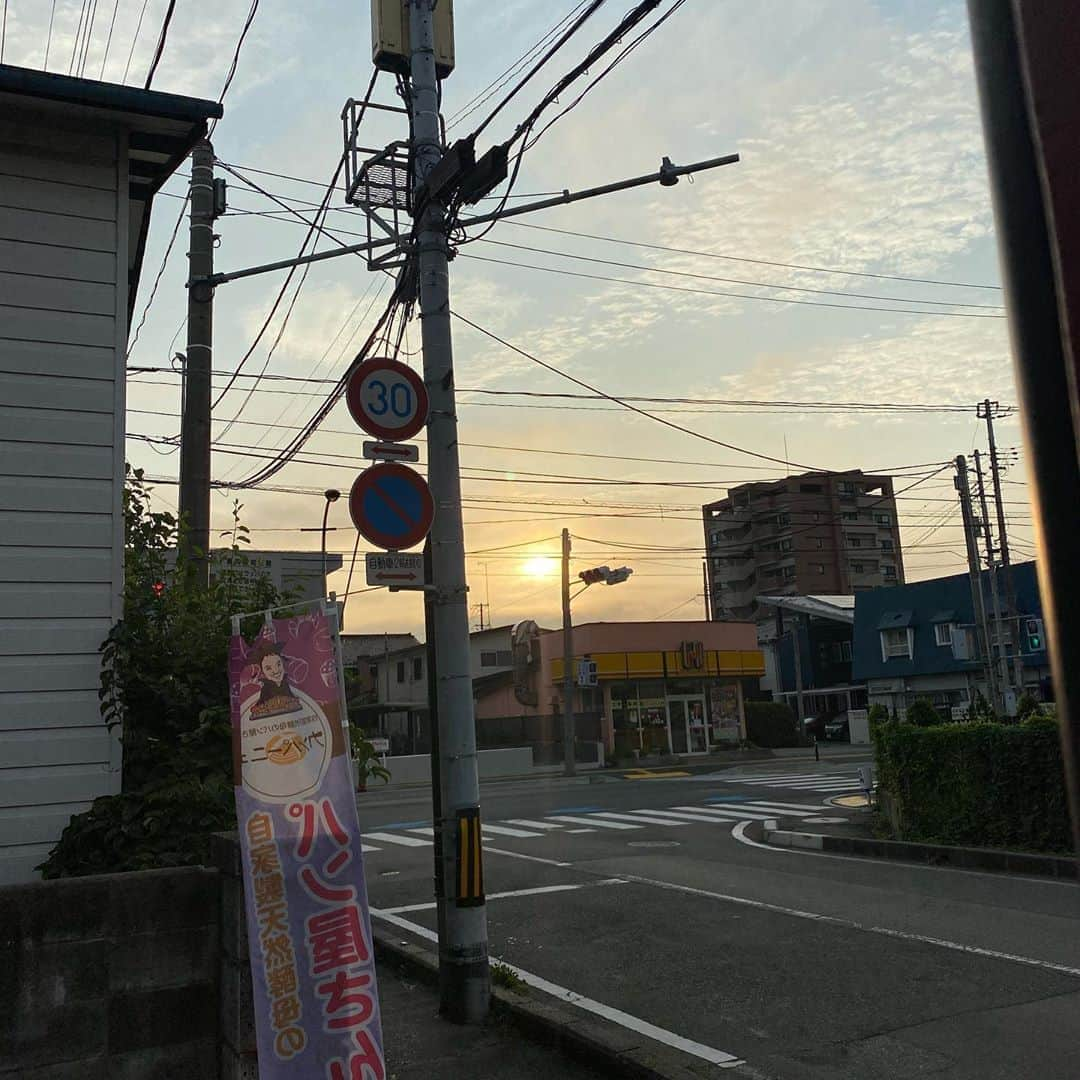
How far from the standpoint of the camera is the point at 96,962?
4.72 m

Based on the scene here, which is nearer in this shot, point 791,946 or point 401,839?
point 791,946

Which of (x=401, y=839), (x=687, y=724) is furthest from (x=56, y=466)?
(x=687, y=724)

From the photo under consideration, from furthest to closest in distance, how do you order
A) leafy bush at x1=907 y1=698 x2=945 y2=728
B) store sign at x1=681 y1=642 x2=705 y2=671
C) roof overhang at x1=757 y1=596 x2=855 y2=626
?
roof overhang at x1=757 y1=596 x2=855 y2=626
store sign at x1=681 y1=642 x2=705 y2=671
leafy bush at x1=907 y1=698 x2=945 y2=728

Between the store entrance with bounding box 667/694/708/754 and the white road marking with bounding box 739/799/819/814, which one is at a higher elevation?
the store entrance with bounding box 667/694/708/754

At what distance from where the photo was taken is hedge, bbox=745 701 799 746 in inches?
1816

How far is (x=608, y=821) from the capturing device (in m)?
19.7

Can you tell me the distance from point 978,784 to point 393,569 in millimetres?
9311

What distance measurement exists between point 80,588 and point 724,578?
7860cm

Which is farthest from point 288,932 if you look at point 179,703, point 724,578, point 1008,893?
point 724,578

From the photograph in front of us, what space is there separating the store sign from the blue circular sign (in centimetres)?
3694

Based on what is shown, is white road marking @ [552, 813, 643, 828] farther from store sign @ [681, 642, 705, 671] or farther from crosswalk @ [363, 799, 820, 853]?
store sign @ [681, 642, 705, 671]

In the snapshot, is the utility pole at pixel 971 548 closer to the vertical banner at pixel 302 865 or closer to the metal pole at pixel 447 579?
the metal pole at pixel 447 579

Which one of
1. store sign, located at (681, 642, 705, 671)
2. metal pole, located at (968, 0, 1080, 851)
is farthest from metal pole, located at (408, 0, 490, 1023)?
store sign, located at (681, 642, 705, 671)

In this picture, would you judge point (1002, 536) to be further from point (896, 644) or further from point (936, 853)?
point (936, 853)
